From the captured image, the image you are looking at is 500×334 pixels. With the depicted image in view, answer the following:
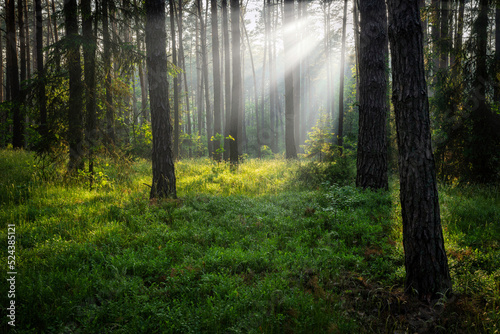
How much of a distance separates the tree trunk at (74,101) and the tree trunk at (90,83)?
187 mm

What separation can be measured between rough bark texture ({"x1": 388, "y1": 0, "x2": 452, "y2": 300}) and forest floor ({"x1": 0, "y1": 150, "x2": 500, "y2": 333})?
0.31 meters

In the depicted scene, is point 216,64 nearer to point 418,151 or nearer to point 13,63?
point 13,63

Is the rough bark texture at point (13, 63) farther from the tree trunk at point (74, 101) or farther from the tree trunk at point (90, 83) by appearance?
the tree trunk at point (90, 83)

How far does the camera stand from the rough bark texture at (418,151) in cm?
297

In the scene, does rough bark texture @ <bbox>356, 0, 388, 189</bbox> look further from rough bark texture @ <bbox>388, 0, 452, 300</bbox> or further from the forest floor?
rough bark texture @ <bbox>388, 0, 452, 300</bbox>

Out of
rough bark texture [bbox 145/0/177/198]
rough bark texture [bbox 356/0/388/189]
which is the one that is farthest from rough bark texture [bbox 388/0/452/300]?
rough bark texture [bbox 145/0/177/198]

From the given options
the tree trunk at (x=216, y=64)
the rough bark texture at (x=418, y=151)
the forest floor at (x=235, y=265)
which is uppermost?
the tree trunk at (x=216, y=64)

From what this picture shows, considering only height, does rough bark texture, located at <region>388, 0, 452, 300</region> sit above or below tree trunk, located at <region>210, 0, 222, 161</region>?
below

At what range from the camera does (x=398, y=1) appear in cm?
302

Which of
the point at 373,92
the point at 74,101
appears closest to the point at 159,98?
the point at 74,101

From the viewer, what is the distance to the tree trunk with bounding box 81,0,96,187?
7480mm

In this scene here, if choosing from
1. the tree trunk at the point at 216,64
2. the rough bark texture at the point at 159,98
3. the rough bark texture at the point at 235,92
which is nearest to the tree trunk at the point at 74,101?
the rough bark texture at the point at 159,98

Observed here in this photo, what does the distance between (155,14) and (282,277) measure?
22.3ft

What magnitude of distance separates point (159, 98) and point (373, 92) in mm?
5781
